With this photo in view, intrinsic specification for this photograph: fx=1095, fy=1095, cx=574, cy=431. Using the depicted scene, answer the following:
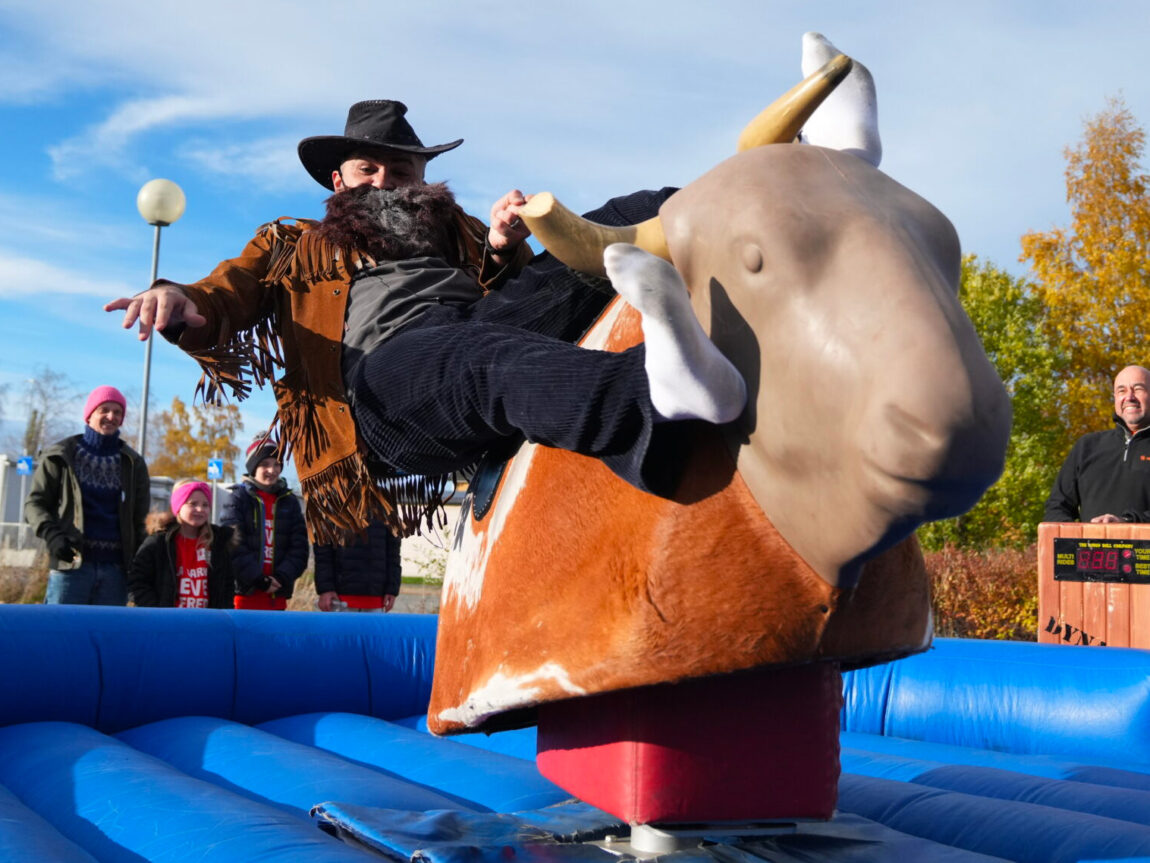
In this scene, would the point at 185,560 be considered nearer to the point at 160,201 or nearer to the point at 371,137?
the point at 371,137

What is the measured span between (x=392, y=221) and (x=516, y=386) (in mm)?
729

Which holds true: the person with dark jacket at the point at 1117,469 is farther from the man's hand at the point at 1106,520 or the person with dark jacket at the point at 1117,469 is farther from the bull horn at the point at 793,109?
the bull horn at the point at 793,109

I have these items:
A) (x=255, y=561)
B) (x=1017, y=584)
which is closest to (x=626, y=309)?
(x=255, y=561)

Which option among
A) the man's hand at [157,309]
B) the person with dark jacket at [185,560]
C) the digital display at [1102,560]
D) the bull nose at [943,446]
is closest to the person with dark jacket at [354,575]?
the person with dark jacket at [185,560]

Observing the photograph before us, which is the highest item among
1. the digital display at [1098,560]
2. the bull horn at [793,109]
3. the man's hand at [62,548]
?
the bull horn at [793,109]

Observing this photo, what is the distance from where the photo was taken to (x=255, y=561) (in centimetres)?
483

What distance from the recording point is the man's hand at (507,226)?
1604 mm

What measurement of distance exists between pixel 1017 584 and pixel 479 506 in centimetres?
729

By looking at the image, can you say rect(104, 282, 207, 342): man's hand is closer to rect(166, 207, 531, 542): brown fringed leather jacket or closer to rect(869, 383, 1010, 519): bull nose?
rect(166, 207, 531, 542): brown fringed leather jacket

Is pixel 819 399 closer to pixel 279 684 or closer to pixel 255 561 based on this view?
pixel 279 684

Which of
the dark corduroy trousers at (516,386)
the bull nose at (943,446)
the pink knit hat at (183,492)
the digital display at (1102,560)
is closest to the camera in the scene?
the bull nose at (943,446)

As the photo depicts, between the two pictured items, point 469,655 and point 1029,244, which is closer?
point 469,655

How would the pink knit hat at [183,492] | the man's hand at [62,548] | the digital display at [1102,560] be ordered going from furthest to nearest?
1. the pink knit hat at [183,492]
2. the man's hand at [62,548]
3. the digital display at [1102,560]

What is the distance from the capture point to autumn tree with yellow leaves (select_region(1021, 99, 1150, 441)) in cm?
1225
